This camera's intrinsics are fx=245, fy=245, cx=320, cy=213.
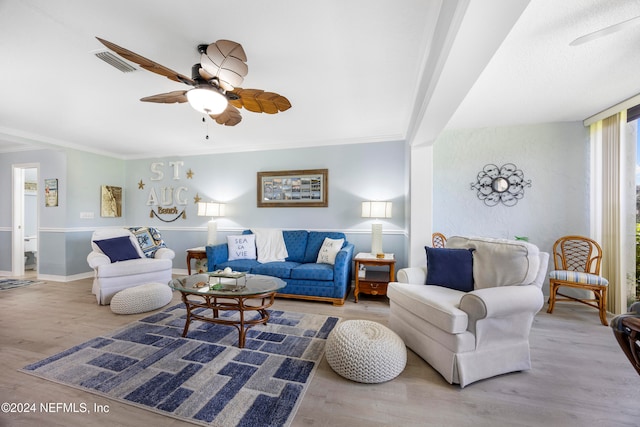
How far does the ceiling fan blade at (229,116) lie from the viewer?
219 cm

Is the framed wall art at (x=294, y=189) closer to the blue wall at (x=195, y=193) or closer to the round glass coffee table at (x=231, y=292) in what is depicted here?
the blue wall at (x=195, y=193)

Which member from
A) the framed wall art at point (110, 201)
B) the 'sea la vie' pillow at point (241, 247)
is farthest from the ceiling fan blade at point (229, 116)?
the framed wall art at point (110, 201)

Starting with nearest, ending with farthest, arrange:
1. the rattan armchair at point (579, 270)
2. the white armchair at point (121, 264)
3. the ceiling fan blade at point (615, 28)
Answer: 1. the ceiling fan blade at point (615, 28)
2. the rattan armchair at point (579, 270)
3. the white armchair at point (121, 264)

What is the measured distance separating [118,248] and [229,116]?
107 inches

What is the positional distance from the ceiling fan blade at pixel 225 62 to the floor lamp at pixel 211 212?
2.87 metres

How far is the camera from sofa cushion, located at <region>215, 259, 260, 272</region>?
3.50 meters

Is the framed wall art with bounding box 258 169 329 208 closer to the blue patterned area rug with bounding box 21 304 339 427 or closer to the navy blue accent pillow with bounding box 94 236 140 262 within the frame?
the navy blue accent pillow with bounding box 94 236 140 262

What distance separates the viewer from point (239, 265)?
3555 mm

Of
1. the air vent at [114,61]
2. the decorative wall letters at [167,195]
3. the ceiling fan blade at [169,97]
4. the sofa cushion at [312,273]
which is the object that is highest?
the air vent at [114,61]

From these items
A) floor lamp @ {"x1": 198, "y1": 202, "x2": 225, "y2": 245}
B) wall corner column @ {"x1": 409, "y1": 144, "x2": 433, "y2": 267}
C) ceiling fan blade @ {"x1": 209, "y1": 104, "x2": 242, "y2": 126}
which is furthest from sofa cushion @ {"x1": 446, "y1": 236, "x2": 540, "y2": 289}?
floor lamp @ {"x1": 198, "y1": 202, "x2": 225, "y2": 245}

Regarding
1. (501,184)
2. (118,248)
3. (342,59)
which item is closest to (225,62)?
(342,59)

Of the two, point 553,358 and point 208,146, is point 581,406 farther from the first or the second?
point 208,146

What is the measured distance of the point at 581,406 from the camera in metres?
1.49

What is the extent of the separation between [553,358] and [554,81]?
2533 millimetres
